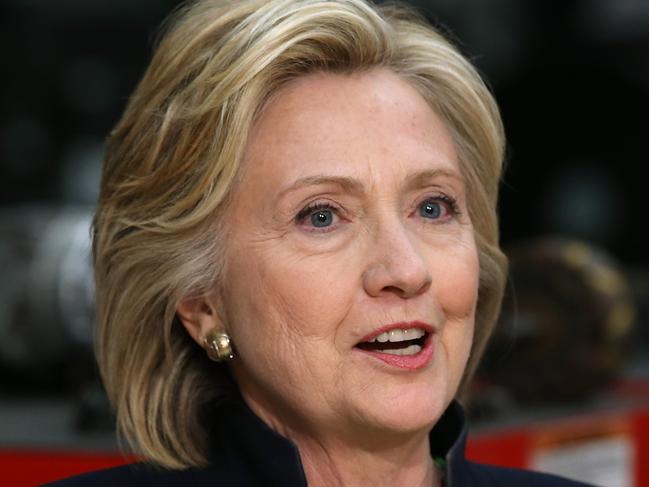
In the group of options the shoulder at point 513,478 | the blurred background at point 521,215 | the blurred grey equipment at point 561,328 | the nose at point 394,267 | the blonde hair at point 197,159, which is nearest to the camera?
the nose at point 394,267

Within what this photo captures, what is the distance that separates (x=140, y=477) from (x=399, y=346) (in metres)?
0.47

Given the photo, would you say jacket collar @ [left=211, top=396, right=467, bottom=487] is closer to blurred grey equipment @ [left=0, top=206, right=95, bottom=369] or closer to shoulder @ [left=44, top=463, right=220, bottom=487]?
shoulder @ [left=44, top=463, right=220, bottom=487]

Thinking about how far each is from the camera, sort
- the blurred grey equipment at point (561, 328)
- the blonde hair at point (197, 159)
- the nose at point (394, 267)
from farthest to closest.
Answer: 1. the blurred grey equipment at point (561, 328)
2. the blonde hair at point (197, 159)
3. the nose at point (394, 267)

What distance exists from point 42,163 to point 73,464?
344 centimetres

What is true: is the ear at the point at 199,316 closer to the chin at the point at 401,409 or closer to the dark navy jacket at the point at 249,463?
the dark navy jacket at the point at 249,463

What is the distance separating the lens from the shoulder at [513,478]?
204 centimetres

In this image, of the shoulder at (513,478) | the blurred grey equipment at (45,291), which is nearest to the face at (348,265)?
the shoulder at (513,478)

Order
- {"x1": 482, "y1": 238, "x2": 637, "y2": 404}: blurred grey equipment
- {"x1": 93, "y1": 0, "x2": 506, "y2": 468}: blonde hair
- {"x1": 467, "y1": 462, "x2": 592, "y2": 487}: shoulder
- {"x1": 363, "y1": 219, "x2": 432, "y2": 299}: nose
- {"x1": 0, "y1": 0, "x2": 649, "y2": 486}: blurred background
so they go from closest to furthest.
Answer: {"x1": 363, "y1": 219, "x2": 432, "y2": 299}: nose < {"x1": 93, "y1": 0, "x2": 506, "y2": 468}: blonde hair < {"x1": 467, "y1": 462, "x2": 592, "y2": 487}: shoulder < {"x1": 0, "y1": 0, "x2": 649, "y2": 486}: blurred background < {"x1": 482, "y1": 238, "x2": 637, "y2": 404}: blurred grey equipment

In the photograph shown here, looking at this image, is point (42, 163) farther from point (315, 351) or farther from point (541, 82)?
point (315, 351)

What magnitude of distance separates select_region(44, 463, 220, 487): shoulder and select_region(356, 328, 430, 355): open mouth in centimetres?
35

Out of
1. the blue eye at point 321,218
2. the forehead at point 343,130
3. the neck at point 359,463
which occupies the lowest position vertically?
the neck at point 359,463

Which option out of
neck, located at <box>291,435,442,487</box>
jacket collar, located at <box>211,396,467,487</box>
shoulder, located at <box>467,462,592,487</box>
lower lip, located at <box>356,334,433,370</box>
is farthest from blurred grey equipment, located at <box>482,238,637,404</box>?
lower lip, located at <box>356,334,433,370</box>

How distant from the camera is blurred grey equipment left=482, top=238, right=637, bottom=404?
3.10 metres

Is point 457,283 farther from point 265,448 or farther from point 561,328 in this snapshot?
point 561,328
